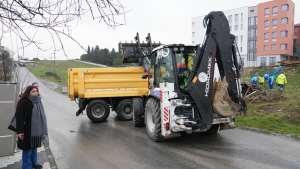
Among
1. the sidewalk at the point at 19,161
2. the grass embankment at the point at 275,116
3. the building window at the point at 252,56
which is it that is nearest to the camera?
the sidewalk at the point at 19,161

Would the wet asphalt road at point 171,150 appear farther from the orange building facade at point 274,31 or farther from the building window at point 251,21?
the building window at point 251,21

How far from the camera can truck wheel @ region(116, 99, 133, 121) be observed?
1065cm

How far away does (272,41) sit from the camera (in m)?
47.9

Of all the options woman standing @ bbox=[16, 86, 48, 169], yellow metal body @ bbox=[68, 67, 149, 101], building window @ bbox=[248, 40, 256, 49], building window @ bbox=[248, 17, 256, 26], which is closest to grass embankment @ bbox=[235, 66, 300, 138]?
yellow metal body @ bbox=[68, 67, 149, 101]

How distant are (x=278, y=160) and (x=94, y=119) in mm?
6893

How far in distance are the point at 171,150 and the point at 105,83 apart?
4864mm

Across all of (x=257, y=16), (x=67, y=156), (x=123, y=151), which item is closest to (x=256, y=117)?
(x=123, y=151)

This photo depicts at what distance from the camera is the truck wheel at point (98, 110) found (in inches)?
409

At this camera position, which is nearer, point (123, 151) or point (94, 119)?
point (123, 151)

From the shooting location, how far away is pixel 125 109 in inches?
425

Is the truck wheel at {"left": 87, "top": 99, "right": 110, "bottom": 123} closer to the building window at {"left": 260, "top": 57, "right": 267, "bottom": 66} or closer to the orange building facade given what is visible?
the orange building facade

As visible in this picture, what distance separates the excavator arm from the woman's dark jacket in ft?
11.4

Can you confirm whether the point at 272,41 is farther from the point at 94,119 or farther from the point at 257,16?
the point at 94,119

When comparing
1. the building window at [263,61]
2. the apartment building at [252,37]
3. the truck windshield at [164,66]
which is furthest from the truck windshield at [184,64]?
the apartment building at [252,37]
